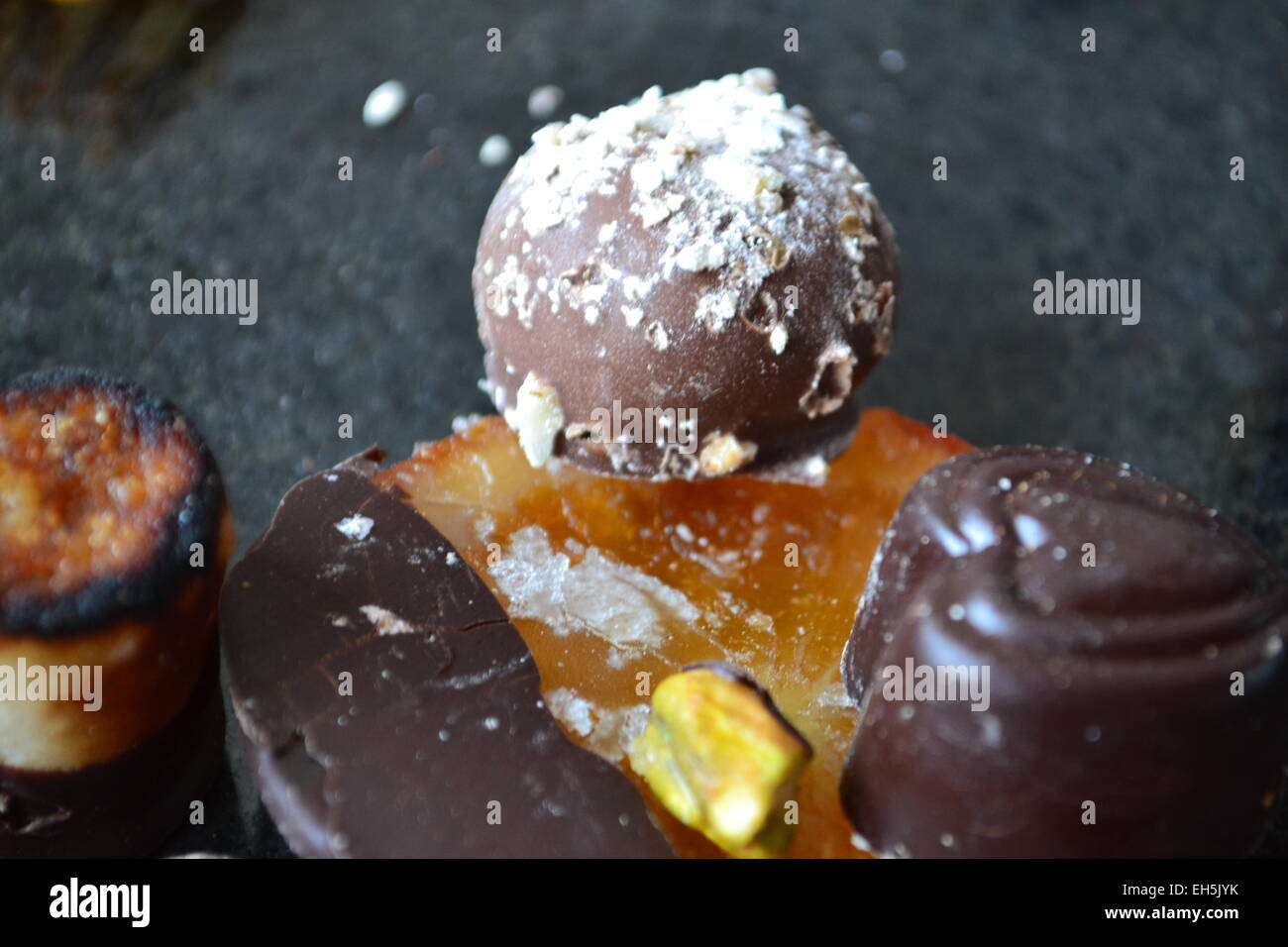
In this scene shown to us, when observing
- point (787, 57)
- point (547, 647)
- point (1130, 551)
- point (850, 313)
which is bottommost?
point (547, 647)

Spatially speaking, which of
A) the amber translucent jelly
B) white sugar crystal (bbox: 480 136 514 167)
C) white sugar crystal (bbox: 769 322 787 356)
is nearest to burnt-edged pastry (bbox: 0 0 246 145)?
white sugar crystal (bbox: 480 136 514 167)

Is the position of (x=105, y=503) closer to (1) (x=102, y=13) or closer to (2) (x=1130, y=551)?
(2) (x=1130, y=551)

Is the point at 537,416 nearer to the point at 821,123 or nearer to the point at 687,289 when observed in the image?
the point at 687,289

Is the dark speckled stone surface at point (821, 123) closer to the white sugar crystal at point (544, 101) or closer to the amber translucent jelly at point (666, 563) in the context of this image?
the white sugar crystal at point (544, 101)

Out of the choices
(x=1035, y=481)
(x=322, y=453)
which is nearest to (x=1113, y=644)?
(x=1035, y=481)

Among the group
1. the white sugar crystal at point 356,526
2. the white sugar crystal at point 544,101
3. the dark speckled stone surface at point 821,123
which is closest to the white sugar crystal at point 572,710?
the white sugar crystal at point 356,526

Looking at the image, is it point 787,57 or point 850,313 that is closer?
point 850,313

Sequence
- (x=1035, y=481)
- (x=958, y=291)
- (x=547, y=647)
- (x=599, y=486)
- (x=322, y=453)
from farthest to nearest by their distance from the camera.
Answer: (x=958, y=291), (x=322, y=453), (x=599, y=486), (x=547, y=647), (x=1035, y=481)
